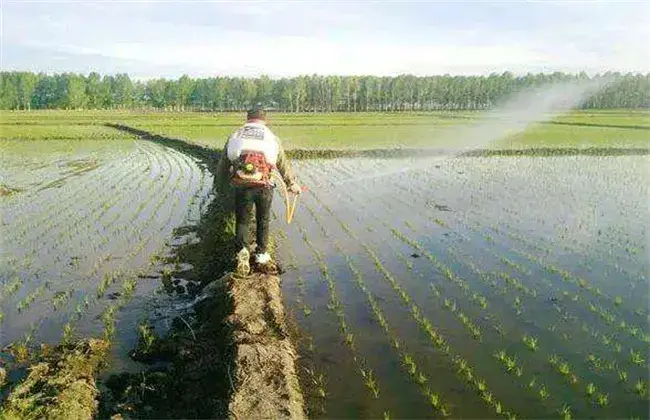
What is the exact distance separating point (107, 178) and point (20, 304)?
11975 mm

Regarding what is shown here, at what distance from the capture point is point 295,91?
101188 millimetres

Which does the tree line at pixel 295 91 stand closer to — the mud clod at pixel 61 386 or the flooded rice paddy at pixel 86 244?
the flooded rice paddy at pixel 86 244

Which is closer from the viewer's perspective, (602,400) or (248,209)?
(602,400)

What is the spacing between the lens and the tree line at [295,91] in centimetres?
9825

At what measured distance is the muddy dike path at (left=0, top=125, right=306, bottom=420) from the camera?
3771mm

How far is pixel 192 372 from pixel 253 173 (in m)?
2.49

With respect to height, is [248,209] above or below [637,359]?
above

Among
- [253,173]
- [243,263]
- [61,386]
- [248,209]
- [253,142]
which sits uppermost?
[253,142]

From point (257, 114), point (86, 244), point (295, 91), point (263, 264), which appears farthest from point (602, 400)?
point (295, 91)

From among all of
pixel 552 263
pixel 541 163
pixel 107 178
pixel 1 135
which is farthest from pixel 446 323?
pixel 1 135

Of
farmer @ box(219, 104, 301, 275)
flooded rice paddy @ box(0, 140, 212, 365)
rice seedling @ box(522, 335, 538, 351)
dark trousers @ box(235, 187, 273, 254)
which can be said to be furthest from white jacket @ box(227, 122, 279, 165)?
rice seedling @ box(522, 335, 538, 351)

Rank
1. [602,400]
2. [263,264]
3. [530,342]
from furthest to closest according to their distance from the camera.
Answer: [263,264] → [530,342] → [602,400]

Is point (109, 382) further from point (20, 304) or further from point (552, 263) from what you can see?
point (552, 263)

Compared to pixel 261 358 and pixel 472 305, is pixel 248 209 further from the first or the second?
pixel 472 305
